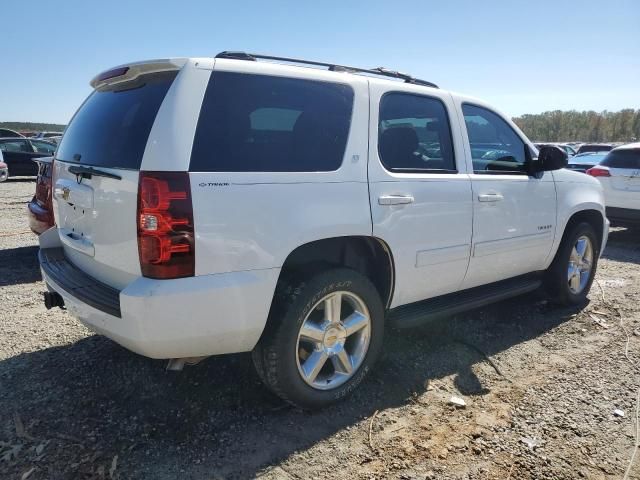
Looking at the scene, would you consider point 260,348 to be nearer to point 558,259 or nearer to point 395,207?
point 395,207

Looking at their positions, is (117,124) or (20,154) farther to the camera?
(20,154)

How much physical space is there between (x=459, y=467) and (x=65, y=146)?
3.12 metres

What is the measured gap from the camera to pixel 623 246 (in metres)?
8.25

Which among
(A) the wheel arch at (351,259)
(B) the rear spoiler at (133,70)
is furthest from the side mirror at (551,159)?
(B) the rear spoiler at (133,70)

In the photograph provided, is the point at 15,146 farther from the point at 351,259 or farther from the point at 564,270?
the point at 564,270

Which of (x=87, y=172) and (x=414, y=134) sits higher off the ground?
(x=414, y=134)

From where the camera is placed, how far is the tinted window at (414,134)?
10.3 ft

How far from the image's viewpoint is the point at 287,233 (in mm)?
2535

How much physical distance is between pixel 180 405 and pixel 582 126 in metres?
57.0

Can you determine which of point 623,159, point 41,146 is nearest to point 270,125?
point 623,159

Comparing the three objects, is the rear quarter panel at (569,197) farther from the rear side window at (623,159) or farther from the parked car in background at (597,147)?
the parked car in background at (597,147)

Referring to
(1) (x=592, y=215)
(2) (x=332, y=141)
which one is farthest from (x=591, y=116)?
(2) (x=332, y=141)

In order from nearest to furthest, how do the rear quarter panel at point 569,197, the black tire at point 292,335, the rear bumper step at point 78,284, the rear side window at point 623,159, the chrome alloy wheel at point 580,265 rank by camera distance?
1. the rear bumper step at point 78,284
2. the black tire at point 292,335
3. the rear quarter panel at point 569,197
4. the chrome alloy wheel at point 580,265
5. the rear side window at point 623,159

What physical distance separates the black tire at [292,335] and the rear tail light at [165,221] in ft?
2.12
